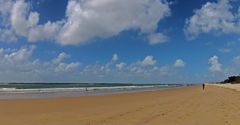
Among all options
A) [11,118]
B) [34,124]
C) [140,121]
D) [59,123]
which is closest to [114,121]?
[140,121]

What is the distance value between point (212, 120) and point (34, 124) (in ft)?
23.0

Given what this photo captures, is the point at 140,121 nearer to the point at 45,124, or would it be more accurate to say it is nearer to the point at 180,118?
the point at 180,118

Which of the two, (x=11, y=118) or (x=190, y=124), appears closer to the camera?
(x=190, y=124)

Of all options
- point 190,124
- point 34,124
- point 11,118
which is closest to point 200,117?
point 190,124

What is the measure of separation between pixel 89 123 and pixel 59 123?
1.15 metres

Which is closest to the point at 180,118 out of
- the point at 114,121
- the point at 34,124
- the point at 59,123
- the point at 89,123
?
the point at 114,121

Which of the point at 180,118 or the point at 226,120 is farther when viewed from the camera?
the point at 180,118

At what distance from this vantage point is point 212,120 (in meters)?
14.7

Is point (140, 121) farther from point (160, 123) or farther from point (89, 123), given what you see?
point (89, 123)

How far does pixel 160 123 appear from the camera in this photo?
13.9 m

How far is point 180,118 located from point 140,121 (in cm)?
198

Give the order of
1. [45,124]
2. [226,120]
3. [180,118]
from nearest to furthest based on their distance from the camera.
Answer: [45,124]
[226,120]
[180,118]

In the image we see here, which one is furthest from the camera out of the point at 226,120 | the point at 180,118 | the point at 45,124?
the point at 180,118

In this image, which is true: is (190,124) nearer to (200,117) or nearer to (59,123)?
(200,117)
